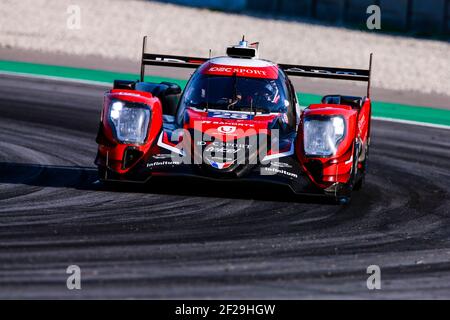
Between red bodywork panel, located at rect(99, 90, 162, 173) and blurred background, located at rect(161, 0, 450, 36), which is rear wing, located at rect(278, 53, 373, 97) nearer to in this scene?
Result: red bodywork panel, located at rect(99, 90, 162, 173)

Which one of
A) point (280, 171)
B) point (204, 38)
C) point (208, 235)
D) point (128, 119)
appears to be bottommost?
point (208, 235)

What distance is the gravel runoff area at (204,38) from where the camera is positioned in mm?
24844

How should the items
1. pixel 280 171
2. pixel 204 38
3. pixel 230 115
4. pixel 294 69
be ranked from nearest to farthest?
1. pixel 280 171
2. pixel 230 115
3. pixel 294 69
4. pixel 204 38

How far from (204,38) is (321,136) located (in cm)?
1601

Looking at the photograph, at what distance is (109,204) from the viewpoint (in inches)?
424

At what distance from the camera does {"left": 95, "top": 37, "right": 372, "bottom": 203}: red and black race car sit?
11203 millimetres

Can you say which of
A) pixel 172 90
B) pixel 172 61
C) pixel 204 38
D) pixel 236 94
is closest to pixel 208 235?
pixel 236 94

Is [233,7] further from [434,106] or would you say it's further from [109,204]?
[109,204]

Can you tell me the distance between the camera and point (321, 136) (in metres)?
11.5

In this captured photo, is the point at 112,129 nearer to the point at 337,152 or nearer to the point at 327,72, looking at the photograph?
the point at 337,152

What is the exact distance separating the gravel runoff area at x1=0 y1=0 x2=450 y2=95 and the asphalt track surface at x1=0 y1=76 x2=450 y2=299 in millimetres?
10590

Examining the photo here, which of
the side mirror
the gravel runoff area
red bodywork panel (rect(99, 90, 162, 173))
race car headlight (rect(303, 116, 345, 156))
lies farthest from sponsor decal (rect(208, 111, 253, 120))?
the gravel runoff area

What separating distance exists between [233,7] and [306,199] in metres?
20.2
